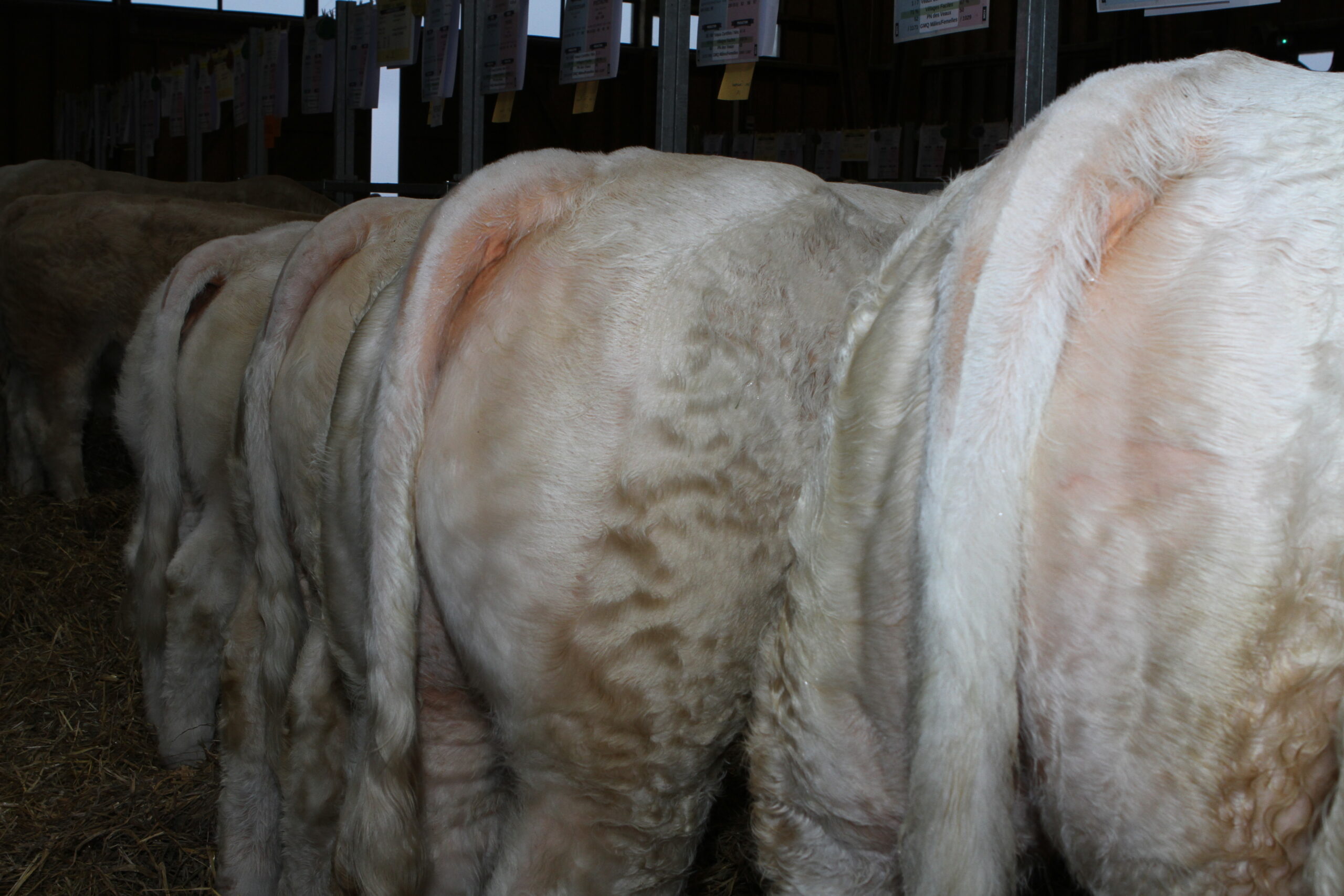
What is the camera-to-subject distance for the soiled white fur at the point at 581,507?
1526 millimetres

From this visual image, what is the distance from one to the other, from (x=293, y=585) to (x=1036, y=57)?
1967mm

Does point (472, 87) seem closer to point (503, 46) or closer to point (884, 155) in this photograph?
point (503, 46)

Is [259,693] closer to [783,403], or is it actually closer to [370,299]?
[370,299]

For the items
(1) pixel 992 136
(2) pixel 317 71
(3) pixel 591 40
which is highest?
(1) pixel 992 136

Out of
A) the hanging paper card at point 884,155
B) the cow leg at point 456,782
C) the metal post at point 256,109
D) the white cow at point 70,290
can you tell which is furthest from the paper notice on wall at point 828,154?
the cow leg at point 456,782

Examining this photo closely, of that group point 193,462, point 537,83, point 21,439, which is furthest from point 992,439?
point 537,83

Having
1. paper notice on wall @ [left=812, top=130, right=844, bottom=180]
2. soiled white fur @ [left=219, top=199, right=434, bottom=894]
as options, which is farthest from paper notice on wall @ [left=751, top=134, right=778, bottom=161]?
soiled white fur @ [left=219, top=199, right=434, bottom=894]

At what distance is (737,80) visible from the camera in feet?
10.3

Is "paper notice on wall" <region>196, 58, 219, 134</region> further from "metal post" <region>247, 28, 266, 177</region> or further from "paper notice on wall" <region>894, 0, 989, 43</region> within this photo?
"paper notice on wall" <region>894, 0, 989, 43</region>

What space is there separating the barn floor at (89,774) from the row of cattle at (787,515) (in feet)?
0.89

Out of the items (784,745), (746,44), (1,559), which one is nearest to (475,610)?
(784,745)

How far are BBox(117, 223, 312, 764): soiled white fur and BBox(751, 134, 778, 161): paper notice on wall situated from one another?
27.9ft

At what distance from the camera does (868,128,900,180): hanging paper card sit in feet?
28.4

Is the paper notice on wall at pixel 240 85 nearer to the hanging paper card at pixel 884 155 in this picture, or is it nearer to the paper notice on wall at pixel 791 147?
Result: the hanging paper card at pixel 884 155
